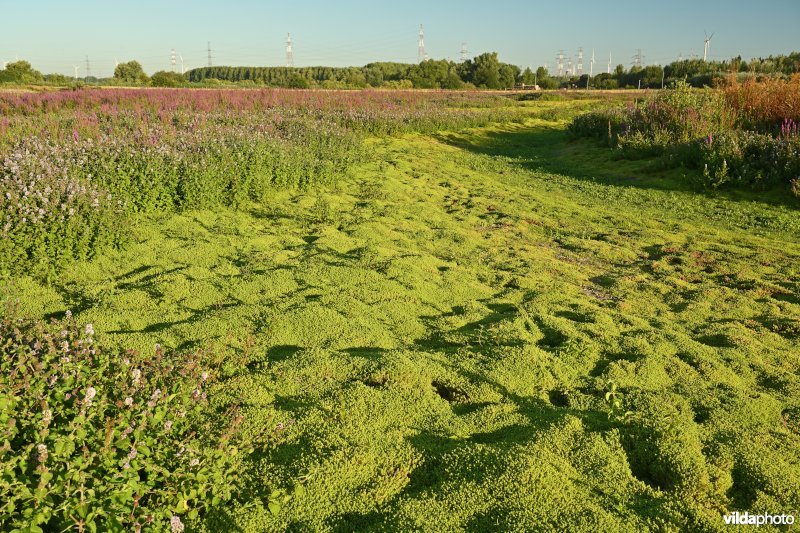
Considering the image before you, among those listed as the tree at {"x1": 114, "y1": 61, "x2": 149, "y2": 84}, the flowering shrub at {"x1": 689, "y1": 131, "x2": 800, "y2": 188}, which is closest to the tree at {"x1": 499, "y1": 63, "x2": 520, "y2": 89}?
the tree at {"x1": 114, "y1": 61, "x2": 149, "y2": 84}

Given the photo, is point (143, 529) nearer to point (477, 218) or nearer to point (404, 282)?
point (404, 282)

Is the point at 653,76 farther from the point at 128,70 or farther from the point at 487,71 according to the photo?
the point at 128,70

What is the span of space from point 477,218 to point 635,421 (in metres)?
6.12

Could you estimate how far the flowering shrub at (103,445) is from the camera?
7.73 feet

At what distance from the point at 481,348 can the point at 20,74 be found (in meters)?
53.6

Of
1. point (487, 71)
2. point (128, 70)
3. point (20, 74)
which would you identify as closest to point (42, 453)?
point (20, 74)

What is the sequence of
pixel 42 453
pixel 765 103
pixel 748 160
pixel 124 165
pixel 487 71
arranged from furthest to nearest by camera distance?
pixel 487 71, pixel 765 103, pixel 748 160, pixel 124 165, pixel 42 453

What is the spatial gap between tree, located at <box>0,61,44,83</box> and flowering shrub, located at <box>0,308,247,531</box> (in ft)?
162

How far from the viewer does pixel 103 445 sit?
105 inches

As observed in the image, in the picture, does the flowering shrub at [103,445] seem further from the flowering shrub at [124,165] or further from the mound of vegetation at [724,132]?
the mound of vegetation at [724,132]

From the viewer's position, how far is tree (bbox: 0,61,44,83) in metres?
42.9

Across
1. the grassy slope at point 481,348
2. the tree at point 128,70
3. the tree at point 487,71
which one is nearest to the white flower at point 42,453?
the grassy slope at point 481,348

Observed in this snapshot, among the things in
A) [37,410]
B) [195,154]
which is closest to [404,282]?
[37,410]

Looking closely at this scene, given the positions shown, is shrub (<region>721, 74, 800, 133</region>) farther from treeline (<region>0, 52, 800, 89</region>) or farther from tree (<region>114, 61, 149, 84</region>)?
tree (<region>114, 61, 149, 84</region>)
